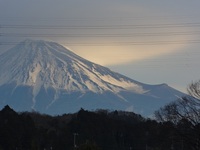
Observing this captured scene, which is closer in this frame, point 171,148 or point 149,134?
point 171,148

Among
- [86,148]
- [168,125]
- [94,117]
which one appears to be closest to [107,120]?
[94,117]

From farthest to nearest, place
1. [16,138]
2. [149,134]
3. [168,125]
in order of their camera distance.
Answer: [149,134]
[16,138]
[168,125]

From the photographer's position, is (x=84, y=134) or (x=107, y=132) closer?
(x=84, y=134)

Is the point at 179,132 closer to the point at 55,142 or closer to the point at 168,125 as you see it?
the point at 168,125

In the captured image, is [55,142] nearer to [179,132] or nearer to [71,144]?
[71,144]

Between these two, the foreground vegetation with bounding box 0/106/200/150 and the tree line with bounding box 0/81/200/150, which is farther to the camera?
the foreground vegetation with bounding box 0/106/200/150

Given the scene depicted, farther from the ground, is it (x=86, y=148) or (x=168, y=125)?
(x=168, y=125)

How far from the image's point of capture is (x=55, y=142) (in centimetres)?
7231

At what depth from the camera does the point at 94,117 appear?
7850 centimetres

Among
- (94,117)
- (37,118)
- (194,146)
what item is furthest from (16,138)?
(37,118)

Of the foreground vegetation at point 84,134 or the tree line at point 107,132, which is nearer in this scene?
the tree line at point 107,132

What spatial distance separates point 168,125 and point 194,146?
133 inches

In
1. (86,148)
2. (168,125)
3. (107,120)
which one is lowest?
(86,148)

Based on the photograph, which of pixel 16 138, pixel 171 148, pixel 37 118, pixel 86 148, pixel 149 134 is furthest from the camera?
pixel 37 118
